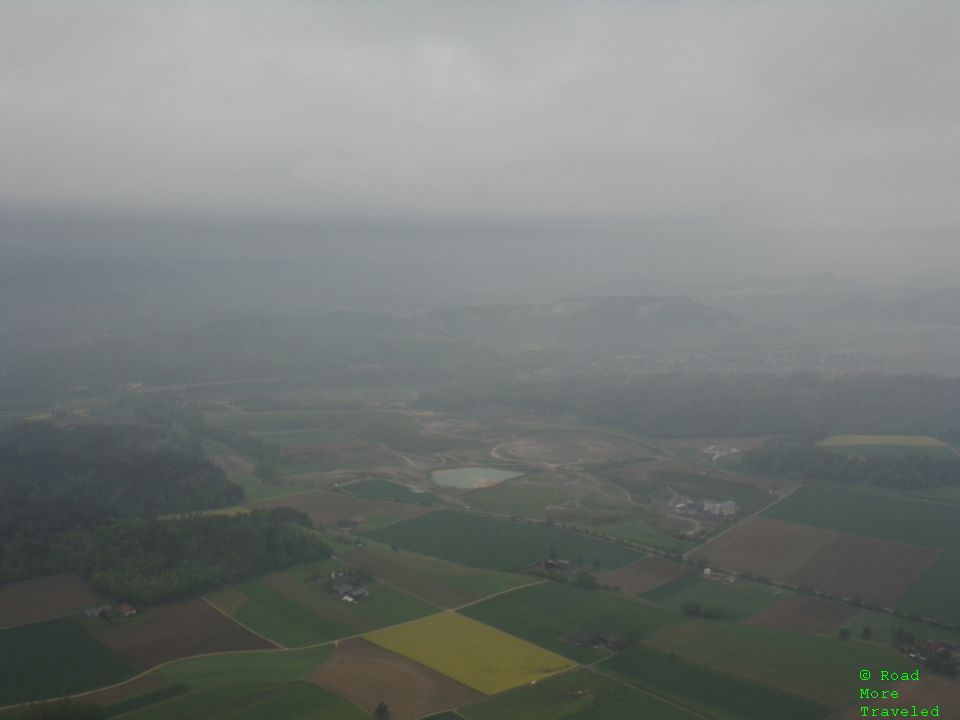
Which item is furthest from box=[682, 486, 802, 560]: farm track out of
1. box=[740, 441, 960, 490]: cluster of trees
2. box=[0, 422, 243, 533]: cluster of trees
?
box=[0, 422, 243, 533]: cluster of trees

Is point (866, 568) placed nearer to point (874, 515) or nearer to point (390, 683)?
point (874, 515)

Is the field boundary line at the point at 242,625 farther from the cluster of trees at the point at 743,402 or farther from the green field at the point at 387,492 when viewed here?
the cluster of trees at the point at 743,402

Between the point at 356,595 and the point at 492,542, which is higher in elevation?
the point at 356,595

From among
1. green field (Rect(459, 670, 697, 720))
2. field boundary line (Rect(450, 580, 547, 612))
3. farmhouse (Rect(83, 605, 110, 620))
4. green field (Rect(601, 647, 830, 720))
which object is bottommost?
farmhouse (Rect(83, 605, 110, 620))

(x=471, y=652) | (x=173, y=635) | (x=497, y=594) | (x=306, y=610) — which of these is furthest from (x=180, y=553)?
(x=471, y=652)

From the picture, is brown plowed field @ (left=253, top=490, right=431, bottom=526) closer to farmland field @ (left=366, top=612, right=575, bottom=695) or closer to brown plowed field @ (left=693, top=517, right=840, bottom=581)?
farmland field @ (left=366, top=612, right=575, bottom=695)

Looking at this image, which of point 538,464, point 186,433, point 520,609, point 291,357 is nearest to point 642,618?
point 520,609

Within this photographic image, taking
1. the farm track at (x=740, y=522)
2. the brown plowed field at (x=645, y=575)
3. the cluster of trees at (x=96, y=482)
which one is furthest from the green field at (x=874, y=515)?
the cluster of trees at (x=96, y=482)
